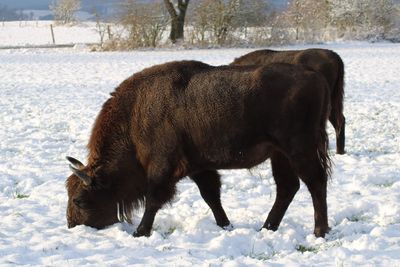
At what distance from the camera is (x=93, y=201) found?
5.41 metres

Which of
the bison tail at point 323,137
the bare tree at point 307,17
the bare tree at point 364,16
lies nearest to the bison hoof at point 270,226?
the bison tail at point 323,137

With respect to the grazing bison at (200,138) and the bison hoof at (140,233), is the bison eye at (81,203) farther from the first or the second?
the bison hoof at (140,233)

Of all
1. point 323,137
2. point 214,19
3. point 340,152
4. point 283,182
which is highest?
point 323,137

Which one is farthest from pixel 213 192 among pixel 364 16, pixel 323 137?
pixel 364 16

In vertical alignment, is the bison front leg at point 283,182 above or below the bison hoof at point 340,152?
above

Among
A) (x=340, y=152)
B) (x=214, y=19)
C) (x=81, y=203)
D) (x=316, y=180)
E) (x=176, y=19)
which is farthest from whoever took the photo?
(x=176, y=19)

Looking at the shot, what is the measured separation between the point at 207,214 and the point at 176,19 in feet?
94.9

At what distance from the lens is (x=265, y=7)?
36344 mm

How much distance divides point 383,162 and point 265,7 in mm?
29670

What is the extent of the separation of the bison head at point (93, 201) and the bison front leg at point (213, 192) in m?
0.85

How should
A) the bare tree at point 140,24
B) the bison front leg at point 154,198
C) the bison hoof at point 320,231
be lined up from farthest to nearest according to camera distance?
the bare tree at point 140,24
the bison front leg at point 154,198
the bison hoof at point 320,231

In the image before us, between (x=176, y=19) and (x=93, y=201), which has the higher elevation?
(x=176, y=19)

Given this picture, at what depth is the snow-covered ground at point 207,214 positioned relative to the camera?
177 inches

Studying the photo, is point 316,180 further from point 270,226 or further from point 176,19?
point 176,19
